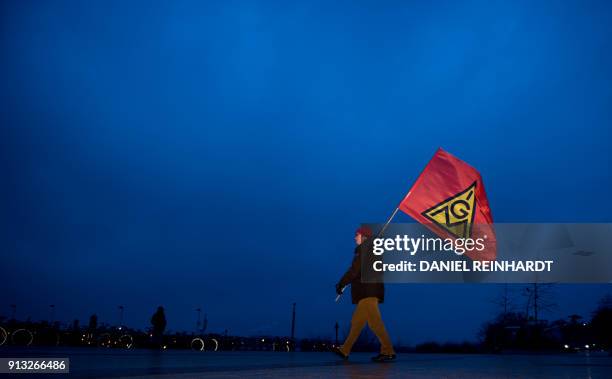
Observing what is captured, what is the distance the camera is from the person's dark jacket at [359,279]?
38.2ft

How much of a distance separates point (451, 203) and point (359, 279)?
5310 millimetres

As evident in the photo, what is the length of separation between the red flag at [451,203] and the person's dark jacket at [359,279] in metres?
3.88

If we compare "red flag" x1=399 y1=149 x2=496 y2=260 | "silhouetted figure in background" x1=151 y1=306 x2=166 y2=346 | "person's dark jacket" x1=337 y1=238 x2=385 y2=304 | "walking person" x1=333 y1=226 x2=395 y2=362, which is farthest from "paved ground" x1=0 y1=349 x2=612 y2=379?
"silhouetted figure in background" x1=151 y1=306 x2=166 y2=346

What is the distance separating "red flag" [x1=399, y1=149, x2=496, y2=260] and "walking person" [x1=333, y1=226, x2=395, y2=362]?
3902 millimetres

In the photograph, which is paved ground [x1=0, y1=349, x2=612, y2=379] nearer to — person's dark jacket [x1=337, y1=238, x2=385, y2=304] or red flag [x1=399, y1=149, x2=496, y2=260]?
person's dark jacket [x1=337, y1=238, x2=385, y2=304]

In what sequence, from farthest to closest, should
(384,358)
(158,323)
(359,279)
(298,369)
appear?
(158,323) → (359,279) → (384,358) → (298,369)

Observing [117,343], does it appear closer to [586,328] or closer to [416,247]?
[416,247]

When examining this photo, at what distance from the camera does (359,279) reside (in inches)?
461

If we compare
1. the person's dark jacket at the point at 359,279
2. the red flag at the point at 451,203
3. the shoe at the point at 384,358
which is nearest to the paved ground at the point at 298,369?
the shoe at the point at 384,358

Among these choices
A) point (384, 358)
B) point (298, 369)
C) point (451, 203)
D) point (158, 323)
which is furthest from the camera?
point (158, 323)

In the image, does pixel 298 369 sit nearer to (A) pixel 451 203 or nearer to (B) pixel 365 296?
(B) pixel 365 296

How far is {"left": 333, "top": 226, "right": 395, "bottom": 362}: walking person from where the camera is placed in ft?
38.2

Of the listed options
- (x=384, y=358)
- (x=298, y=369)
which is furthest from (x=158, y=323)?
(x=298, y=369)

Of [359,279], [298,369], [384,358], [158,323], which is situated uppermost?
[359,279]
